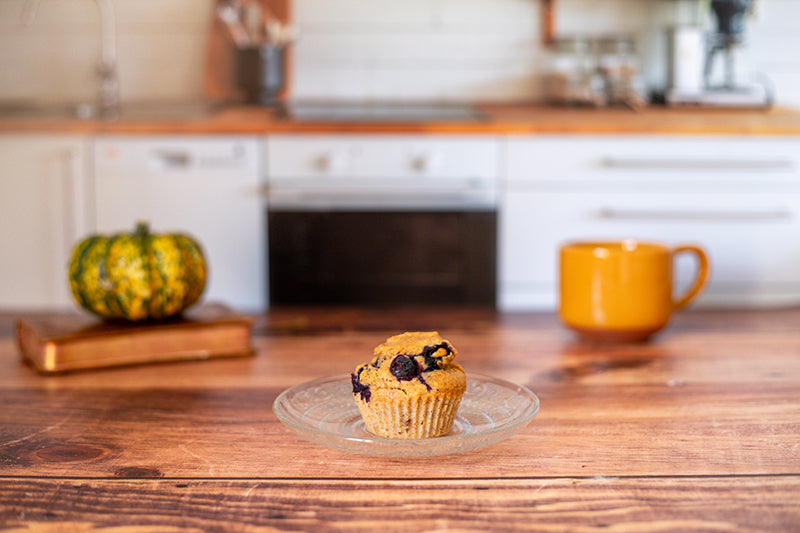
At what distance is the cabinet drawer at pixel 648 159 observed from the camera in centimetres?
255

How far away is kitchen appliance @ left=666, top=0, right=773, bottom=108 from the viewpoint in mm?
2789

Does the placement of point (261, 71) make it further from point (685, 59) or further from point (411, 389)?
point (411, 389)

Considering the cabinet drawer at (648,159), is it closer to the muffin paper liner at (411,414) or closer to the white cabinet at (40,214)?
the white cabinet at (40,214)

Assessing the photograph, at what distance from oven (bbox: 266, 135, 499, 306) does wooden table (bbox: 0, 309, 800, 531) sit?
4.98ft

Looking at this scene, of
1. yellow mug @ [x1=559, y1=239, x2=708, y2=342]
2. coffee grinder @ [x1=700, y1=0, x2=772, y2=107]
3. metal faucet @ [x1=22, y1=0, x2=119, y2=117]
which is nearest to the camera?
yellow mug @ [x1=559, y1=239, x2=708, y2=342]

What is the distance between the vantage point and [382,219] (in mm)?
2574

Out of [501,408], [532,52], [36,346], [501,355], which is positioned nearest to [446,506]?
[501,408]

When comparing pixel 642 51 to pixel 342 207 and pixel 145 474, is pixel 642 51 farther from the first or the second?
pixel 145 474

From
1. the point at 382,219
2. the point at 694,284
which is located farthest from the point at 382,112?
the point at 694,284

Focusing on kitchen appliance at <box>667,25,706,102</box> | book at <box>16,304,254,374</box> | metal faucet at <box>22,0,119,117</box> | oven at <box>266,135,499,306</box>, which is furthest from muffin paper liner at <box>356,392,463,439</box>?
metal faucet at <box>22,0,119,117</box>

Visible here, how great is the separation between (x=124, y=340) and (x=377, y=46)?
7.73ft

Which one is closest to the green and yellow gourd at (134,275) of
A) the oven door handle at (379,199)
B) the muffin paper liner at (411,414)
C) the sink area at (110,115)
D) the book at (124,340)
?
the book at (124,340)

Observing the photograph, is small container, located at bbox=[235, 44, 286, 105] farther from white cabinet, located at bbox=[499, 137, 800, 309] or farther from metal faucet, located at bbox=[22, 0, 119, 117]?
white cabinet, located at bbox=[499, 137, 800, 309]

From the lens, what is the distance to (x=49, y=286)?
264 cm
